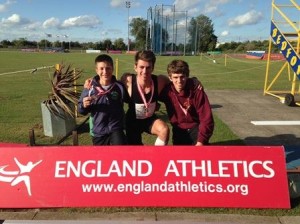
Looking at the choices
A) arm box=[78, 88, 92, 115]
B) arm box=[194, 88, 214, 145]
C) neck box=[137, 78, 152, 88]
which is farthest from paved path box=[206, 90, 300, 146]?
arm box=[78, 88, 92, 115]

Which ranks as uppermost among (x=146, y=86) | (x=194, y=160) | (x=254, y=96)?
(x=146, y=86)

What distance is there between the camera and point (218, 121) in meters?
8.67

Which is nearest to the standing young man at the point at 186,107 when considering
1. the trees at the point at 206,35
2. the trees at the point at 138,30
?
the trees at the point at 206,35

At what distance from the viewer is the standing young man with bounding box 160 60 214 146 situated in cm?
447

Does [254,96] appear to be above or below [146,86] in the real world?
below

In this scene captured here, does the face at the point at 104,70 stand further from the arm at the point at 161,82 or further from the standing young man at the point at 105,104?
the arm at the point at 161,82

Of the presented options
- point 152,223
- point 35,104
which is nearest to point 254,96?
point 35,104

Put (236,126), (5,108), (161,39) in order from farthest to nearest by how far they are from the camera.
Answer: (161,39)
(5,108)
(236,126)

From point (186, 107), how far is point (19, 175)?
216 cm

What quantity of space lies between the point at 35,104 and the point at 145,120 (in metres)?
7.23

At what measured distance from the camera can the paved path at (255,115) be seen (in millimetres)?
7203

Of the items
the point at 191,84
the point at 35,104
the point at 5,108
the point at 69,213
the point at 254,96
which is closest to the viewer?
the point at 69,213

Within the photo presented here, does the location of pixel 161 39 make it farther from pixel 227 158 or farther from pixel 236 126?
pixel 227 158

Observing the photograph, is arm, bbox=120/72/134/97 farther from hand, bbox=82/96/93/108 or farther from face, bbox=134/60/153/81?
hand, bbox=82/96/93/108
